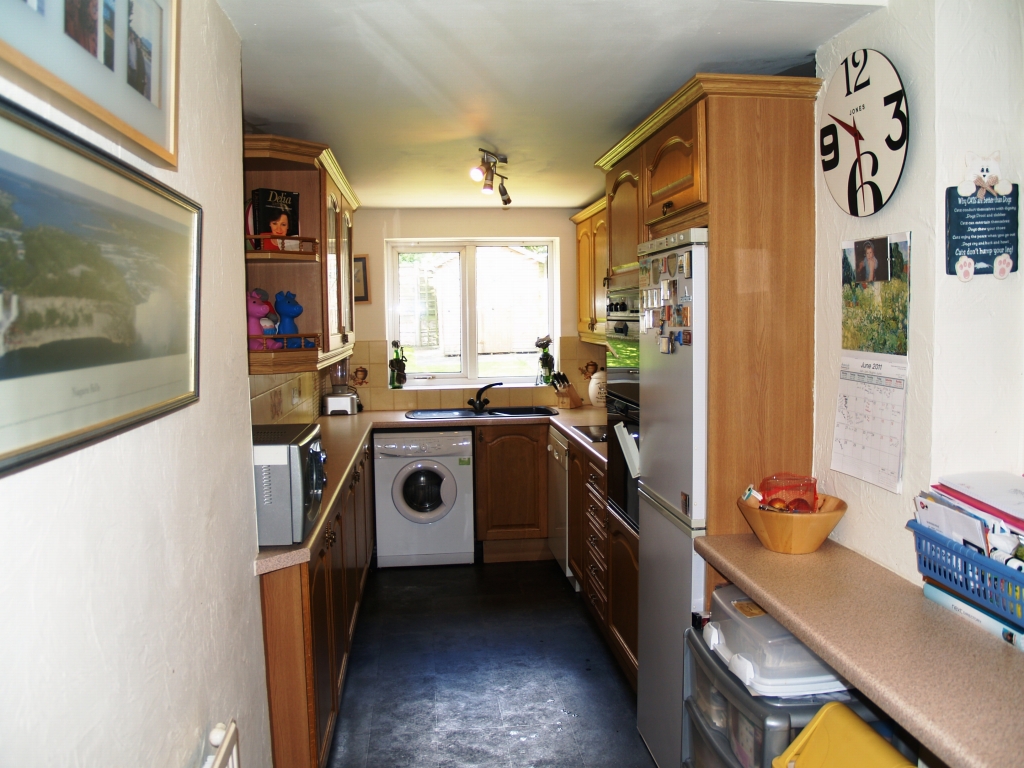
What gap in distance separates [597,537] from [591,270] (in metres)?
1.76

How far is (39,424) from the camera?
0.77 m

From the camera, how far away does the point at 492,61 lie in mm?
2018

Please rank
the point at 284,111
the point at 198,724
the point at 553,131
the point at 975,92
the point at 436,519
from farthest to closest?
the point at 436,519, the point at 553,131, the point at 284,111, the point at 975,92, the point at 198,724

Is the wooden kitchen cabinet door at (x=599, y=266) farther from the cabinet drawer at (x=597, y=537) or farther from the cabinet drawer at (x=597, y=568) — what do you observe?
the cabinet drawer at (x=597, y=568)

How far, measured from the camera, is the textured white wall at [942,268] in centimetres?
154

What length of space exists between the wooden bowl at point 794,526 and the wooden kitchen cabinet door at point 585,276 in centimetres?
240

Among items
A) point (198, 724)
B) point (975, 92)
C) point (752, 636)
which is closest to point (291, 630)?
point (198, 724)

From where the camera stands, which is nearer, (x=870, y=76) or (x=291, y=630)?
(x=870, y=76)

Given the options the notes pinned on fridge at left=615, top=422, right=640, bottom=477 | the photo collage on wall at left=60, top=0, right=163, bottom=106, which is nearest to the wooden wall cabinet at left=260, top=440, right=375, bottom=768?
the notes pinned on fridge at left=615, top=422, right=640, bottom=477

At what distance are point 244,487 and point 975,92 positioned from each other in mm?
1955

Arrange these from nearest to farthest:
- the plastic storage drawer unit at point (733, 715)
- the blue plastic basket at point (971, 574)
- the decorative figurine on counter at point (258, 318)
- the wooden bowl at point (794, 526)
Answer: the blue plastic basket at point (971, 574) → the plastic storage drawer unit at point (733, 715) → the wooden bowl at point (794, 526) → the decorative figurine on counter at point (258, 318)

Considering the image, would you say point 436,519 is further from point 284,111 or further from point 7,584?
point 7,584

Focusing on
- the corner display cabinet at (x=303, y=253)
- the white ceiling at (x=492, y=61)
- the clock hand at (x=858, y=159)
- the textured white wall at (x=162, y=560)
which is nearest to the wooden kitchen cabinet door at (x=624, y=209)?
the white ceiling at (x=492, y=61)

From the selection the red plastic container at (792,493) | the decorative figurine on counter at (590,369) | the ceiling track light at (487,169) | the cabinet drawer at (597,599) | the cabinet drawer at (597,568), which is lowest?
the cabinet drawer at (597,599)
